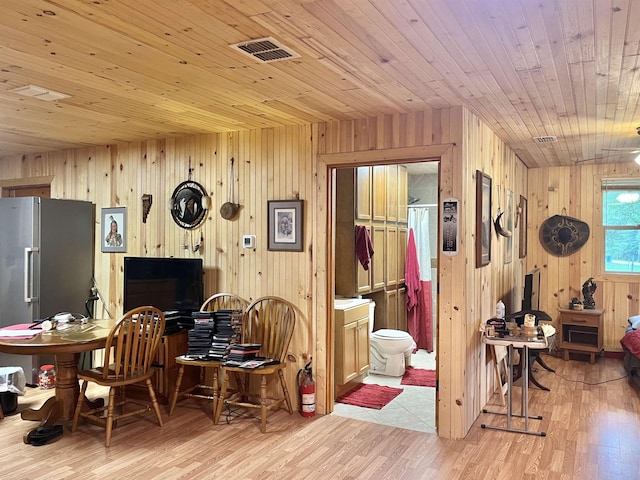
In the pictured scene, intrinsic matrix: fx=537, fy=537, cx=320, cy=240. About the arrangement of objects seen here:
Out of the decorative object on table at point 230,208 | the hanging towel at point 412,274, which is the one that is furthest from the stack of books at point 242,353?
the hanging towel at point 412,274

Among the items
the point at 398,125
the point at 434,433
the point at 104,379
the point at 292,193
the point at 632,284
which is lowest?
the point at 434,433

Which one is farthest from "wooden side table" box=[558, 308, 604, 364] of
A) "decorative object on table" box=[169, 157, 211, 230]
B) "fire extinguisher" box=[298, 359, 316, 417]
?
"decorative object on table" box=[169, 157, 211, 230]

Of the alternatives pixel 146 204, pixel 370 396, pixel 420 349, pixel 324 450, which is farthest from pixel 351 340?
pixel 146 204

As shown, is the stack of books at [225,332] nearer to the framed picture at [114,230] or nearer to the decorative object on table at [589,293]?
the framed picture at [114,230]

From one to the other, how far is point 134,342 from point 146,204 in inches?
70.0

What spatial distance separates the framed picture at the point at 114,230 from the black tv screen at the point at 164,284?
703 millimetres

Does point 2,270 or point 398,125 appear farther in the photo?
point 2,270

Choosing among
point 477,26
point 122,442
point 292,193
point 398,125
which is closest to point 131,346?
point 122,442

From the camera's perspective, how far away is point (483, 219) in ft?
13.9

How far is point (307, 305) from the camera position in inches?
171

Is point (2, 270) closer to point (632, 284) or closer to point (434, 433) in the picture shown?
point (434, 433)

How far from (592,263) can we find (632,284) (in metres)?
0.50

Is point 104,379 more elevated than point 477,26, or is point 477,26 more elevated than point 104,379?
point 477,26

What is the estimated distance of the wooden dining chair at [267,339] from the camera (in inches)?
167
